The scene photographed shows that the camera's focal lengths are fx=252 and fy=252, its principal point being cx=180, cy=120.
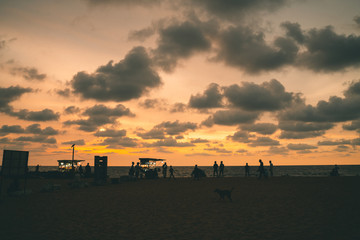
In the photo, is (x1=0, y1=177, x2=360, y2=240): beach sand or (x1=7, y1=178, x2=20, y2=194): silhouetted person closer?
(x1=0, y1=177, x2=360, y2=240): beach sand

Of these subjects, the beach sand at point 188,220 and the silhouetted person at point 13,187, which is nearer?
the beach sand at point 188,220

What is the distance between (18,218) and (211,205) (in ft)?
30.1

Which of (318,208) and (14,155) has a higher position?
(14,155)

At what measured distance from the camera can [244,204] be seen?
1379cm

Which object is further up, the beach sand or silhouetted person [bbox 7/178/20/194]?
silhouetted person [bbox 7/178/20/194]

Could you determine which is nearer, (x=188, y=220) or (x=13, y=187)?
(x=188, y=220)

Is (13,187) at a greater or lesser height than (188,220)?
greater

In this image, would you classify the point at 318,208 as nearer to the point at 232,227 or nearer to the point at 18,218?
the point at 232,227

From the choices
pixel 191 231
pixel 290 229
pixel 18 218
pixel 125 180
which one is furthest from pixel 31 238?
pixel 125 180

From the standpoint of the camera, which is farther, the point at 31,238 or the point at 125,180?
the point at 125,180

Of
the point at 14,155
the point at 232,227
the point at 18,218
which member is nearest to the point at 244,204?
the point at 232,227

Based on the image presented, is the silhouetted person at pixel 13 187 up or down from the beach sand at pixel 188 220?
up

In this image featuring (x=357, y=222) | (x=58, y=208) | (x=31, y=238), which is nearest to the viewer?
(x=31, y=238)

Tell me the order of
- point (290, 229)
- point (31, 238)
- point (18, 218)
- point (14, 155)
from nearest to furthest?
point (31, 238) < point (290, 229) < point (18, 218) < point (14, 155)
